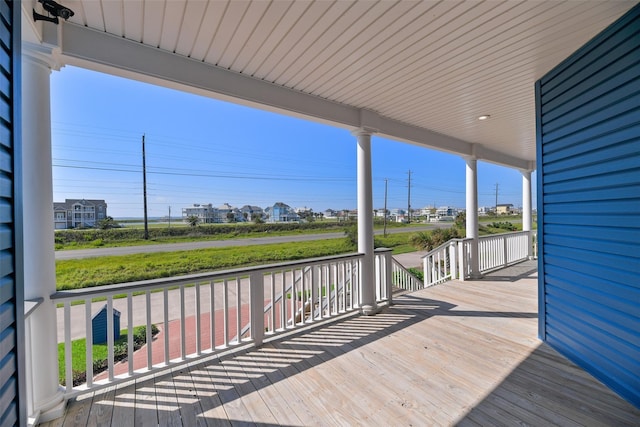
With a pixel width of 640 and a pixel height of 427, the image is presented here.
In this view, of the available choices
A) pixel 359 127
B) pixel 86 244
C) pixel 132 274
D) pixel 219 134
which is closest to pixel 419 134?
Answer: pixel 359 127

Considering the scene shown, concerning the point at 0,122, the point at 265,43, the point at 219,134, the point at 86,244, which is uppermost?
the point at 219,134

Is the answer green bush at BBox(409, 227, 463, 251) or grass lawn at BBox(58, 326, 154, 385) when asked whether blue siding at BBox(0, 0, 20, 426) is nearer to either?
grass lawn at BBox(58, 326, 154, 385)

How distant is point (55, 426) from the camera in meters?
1.67

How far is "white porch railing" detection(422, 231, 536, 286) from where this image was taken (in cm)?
518

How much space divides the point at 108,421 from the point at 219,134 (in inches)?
341

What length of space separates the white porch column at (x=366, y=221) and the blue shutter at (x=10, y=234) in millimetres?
3021

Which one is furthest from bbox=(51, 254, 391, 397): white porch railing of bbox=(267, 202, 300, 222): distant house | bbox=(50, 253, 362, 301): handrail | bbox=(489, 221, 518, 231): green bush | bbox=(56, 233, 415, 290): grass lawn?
bbox=(489, 221, 518, 231): green bush

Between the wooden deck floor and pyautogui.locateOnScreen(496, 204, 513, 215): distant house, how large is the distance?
7867 millimetres

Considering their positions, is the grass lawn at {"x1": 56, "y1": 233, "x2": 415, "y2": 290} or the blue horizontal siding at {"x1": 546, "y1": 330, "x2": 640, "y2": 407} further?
the grass lawn at {"x1": 56, "y1": 233, "x2": 415, "y2": 290}

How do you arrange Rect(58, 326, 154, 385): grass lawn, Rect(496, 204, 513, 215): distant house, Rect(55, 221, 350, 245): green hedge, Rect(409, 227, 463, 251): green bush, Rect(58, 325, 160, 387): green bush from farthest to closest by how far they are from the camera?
1. Rect(409, 227, 463, 251): green bush
2. Rect(496, 204, 513, 215): distant house
3. Rect(55, 221, 350, 245): green hedge
4. Rect(58, 326, 154, 385): grass lawn
5. Rect(58, 325, 160, 387): green bush

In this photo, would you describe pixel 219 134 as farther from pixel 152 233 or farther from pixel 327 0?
pixel 327 0

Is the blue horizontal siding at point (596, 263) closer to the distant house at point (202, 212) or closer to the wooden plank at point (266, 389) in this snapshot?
the wooden plank at point (266, 389)

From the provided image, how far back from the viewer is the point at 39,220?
1720 mm

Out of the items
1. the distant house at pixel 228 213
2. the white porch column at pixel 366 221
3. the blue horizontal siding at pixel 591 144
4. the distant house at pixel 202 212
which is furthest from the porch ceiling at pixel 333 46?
the distant house at pixel 228 213
